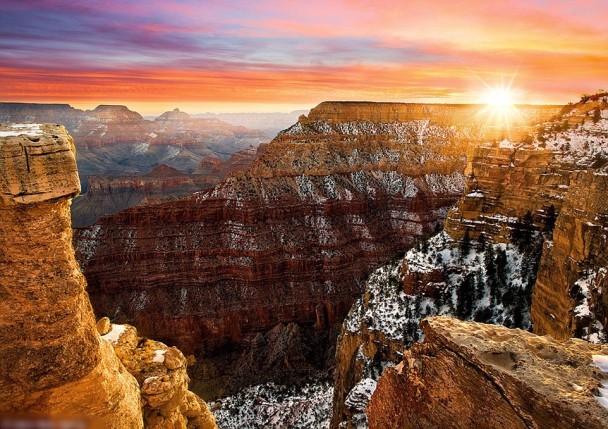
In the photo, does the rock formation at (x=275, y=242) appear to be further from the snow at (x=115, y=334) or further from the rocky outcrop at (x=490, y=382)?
the rocky outcrop at (x=490, y=382)

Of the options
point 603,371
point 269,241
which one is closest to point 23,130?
point 603,371

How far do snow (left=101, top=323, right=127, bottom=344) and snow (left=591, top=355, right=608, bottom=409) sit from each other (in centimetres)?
1391

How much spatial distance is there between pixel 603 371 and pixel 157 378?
12295 mm

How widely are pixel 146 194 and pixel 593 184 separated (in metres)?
151

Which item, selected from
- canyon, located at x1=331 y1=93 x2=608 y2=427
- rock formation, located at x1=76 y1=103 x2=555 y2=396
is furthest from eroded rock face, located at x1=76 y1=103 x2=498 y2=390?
canyon, located at x1=331 y1=93 x2=608 y2=427

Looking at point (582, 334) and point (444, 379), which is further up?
point (444, 379)

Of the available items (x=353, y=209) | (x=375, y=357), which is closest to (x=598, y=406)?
(x=375, y=357)

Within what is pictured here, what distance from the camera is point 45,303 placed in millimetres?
9930

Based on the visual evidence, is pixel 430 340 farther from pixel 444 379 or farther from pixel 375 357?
pixel 375 357

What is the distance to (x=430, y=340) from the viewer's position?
1010cm

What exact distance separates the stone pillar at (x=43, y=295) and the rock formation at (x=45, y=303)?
2cm

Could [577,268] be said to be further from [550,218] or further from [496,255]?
[496,255]

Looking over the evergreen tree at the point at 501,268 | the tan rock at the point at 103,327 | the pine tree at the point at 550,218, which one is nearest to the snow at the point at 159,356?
the tan rock at the point at 103,327

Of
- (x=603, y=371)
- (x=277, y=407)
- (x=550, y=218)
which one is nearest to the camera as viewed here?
(x=603, y=371)
